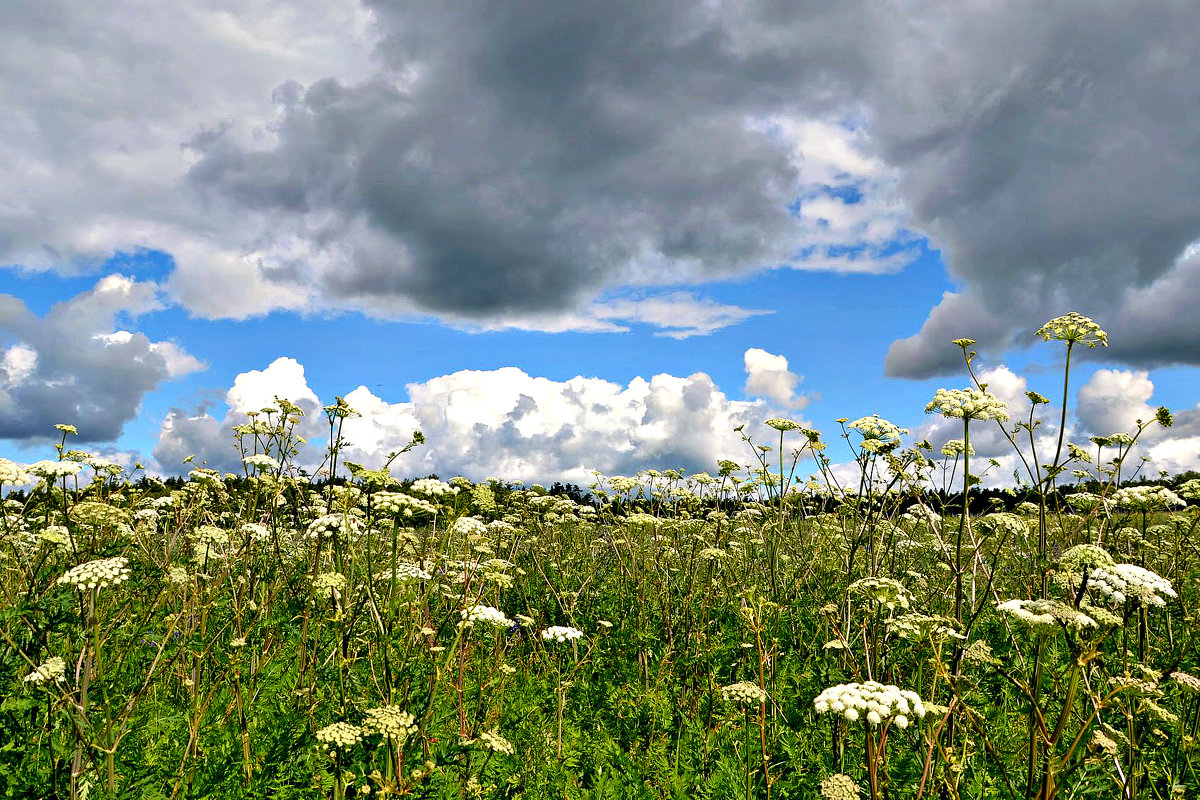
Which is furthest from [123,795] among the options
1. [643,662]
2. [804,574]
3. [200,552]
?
[804,574]

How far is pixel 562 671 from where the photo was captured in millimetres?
8062

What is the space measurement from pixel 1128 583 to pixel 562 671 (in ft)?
19.2

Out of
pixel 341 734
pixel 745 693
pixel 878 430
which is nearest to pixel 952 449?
pixel 878 430

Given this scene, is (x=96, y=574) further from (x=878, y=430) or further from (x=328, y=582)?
(x=878, y=430)

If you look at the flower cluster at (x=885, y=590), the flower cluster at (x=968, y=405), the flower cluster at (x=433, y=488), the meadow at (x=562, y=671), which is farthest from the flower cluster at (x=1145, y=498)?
Result: the flower cluster at (x=433, y=488)

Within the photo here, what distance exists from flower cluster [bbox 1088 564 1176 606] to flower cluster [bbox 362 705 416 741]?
3.49 meters

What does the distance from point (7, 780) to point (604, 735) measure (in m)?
4.12

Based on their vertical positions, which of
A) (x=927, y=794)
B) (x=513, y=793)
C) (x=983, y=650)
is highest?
(x=983, y=650)

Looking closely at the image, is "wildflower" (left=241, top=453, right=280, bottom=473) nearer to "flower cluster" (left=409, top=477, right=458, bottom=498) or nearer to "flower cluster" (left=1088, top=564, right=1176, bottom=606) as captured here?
Result: "flower cluster" (left=409, top=477, right=458, bottom=498)

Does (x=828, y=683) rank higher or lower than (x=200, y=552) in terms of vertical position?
lower

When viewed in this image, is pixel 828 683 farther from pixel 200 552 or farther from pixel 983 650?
pixel 200 552

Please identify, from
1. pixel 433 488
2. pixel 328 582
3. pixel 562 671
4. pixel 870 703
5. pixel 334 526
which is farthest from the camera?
pixel 562 671

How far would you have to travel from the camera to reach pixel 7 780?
4.08 metres

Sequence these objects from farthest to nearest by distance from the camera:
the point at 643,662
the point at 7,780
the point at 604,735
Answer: the point at 643,662, the point at 604,735, the point at 7,780
